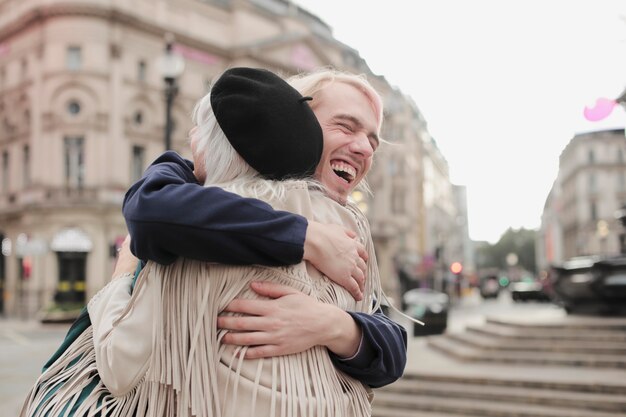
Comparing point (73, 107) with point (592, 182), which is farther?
point (592, 182)

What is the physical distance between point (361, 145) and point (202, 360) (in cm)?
88

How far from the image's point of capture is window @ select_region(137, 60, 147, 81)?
35.1 meters

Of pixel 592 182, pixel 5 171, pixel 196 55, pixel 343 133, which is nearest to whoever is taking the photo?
pixel 343 133

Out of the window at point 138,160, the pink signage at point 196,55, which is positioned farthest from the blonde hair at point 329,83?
the pink signage at point 196,55

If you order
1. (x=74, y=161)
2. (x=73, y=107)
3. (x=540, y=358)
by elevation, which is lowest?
(x=540, y=358)

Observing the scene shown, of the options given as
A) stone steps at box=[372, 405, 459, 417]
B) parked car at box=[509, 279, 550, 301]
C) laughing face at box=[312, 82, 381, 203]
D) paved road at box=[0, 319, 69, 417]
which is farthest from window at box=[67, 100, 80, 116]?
laughing face at box=[312, 82, 381, 203]

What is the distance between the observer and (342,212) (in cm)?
187

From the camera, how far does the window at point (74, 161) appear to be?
33.0 m

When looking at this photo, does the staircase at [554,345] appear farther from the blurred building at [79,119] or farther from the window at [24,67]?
the window at [24,67]

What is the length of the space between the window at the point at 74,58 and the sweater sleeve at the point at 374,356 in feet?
113

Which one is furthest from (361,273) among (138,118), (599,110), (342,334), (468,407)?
(138,118)

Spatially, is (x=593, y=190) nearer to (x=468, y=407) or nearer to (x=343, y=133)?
(x=468, y=407)

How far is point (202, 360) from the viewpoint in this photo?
155 cm

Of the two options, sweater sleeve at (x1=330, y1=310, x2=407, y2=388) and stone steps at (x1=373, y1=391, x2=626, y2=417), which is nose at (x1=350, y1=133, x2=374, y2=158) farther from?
stone steps at (x1=373, y1=391, x2=626, y2=417)
